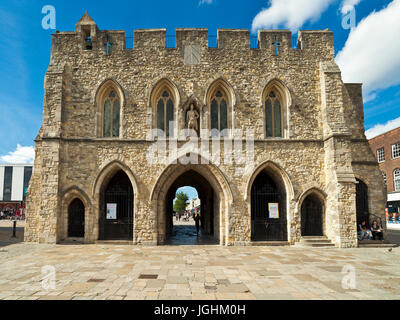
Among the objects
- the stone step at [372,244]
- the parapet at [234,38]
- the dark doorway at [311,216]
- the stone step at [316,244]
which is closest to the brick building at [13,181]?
the parapet at [234,38]

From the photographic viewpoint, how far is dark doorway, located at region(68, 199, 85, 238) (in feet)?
43.2

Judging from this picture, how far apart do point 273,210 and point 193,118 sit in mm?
5612

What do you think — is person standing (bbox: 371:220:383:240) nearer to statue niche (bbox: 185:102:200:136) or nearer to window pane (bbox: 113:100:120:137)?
statue niche (bbox: 185:102:200:136)

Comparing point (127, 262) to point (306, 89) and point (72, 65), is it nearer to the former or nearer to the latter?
point (72, 65)

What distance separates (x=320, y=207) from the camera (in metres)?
13.0

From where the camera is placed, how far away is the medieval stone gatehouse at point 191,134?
40.6 feet

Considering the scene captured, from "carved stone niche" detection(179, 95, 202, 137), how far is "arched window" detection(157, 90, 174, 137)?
0.59 meters

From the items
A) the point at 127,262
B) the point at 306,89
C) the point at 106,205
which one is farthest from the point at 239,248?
the point at 306,89

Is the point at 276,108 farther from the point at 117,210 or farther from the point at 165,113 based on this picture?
the point at 117,210

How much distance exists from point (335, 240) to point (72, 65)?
1414 cm

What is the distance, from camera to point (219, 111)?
13.3 m

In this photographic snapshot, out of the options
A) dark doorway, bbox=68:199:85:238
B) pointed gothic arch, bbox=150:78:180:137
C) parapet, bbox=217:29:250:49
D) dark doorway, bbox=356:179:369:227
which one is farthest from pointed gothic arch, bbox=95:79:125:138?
dark doorway, bbox=356:179:369:227

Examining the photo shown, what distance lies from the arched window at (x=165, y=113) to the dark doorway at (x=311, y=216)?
734 cm

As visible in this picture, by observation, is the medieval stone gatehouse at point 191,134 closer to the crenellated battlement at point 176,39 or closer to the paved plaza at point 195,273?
the crenellated battlement at point 176,39
